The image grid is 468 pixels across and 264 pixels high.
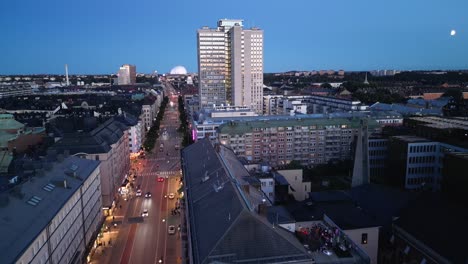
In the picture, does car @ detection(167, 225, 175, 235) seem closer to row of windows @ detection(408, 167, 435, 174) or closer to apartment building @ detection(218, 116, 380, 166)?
apartment building @ detection(218, 116, 380, 166)

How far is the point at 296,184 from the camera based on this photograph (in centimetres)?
4962

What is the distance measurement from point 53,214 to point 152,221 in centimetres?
2006

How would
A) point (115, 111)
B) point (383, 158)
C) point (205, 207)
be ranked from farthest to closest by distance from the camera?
point (115, 111) → point (383, 158) → point (205, 207)

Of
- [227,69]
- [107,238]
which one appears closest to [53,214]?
→ [107,238]

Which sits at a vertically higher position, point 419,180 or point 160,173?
point 419,180

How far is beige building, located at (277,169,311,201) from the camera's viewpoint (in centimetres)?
4866

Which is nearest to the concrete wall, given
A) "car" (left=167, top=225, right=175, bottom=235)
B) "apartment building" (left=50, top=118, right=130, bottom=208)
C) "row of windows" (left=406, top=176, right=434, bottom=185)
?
"car" (left=167, top=225, right=175, bottom=235)

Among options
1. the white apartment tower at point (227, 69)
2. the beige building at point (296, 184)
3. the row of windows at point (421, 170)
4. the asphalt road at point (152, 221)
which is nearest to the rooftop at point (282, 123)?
the asphalt road at point (152, 221)

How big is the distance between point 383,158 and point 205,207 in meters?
44.2

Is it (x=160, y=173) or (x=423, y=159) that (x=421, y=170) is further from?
(x=160, y=173)

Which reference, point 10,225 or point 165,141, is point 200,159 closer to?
point 10,225

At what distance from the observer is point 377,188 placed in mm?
41969

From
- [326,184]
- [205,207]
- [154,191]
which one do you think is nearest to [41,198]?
[205,207]

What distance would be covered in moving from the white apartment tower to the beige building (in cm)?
7113
